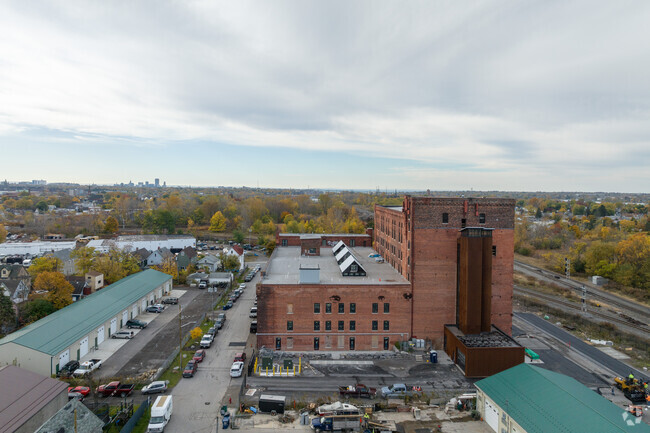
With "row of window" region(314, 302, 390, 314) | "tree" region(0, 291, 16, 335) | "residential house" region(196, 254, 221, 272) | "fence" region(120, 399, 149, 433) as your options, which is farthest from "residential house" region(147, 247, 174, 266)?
"fence" region(120, 399, 149, 433)

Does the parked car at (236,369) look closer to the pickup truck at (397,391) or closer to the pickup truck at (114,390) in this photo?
the pickup truck at (114,390)

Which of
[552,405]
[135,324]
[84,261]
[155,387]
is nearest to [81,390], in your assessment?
[155,387]

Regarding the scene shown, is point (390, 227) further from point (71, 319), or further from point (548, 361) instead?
point (71, 319)

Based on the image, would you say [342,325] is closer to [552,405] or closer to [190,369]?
[190,369]

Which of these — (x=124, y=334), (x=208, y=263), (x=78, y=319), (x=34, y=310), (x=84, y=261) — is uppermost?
(x=84, y=261)

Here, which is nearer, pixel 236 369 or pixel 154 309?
pixel 236 369

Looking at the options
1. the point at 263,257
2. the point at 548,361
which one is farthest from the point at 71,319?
the point at 263,257

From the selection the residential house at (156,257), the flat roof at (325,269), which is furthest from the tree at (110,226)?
the flat roof at (325,269)
